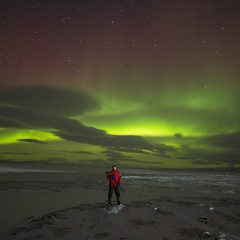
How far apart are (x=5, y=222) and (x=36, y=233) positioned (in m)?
3.25

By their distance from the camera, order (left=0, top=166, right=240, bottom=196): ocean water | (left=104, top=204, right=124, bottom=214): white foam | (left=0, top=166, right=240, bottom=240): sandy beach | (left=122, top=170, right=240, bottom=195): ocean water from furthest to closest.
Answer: (left=122, top=170, right=240, bottom=195): ocean water
(left=0, top=166, right=240, bottom=196): ocean water
(left=104, top=204, right=124, bottom=214): white foam
(left=0, top=166, right=240, bottom=240): sandy beach

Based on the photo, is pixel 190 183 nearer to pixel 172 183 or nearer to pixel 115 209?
pixel 172 183

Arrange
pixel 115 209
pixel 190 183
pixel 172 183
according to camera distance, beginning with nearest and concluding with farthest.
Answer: pixel 115 209, pixel 172 183, pixel 190 183

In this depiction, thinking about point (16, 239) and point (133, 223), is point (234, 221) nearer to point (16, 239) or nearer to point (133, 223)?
point (133, 223)

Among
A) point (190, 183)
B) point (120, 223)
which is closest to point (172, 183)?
point (190, 183)

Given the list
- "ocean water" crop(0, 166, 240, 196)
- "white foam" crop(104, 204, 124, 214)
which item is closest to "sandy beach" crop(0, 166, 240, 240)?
"white foam" crop(104, 204, 124, 214)

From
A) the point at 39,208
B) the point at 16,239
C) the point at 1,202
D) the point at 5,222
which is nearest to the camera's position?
the point at 16,239

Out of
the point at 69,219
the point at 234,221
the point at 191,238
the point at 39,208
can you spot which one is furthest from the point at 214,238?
the point at 39,208

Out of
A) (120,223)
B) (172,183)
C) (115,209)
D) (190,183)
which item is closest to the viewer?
(120,223)

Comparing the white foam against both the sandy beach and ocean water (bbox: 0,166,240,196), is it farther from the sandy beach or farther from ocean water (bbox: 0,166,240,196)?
ocean water (bbox: 0,166,240,196)

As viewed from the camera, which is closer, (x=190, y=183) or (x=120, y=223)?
(x=120, y=223)

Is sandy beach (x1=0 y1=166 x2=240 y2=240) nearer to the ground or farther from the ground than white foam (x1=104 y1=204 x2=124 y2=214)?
nearer to the ground

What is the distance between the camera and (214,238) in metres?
10.9

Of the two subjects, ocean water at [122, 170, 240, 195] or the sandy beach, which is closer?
the sandy beach
